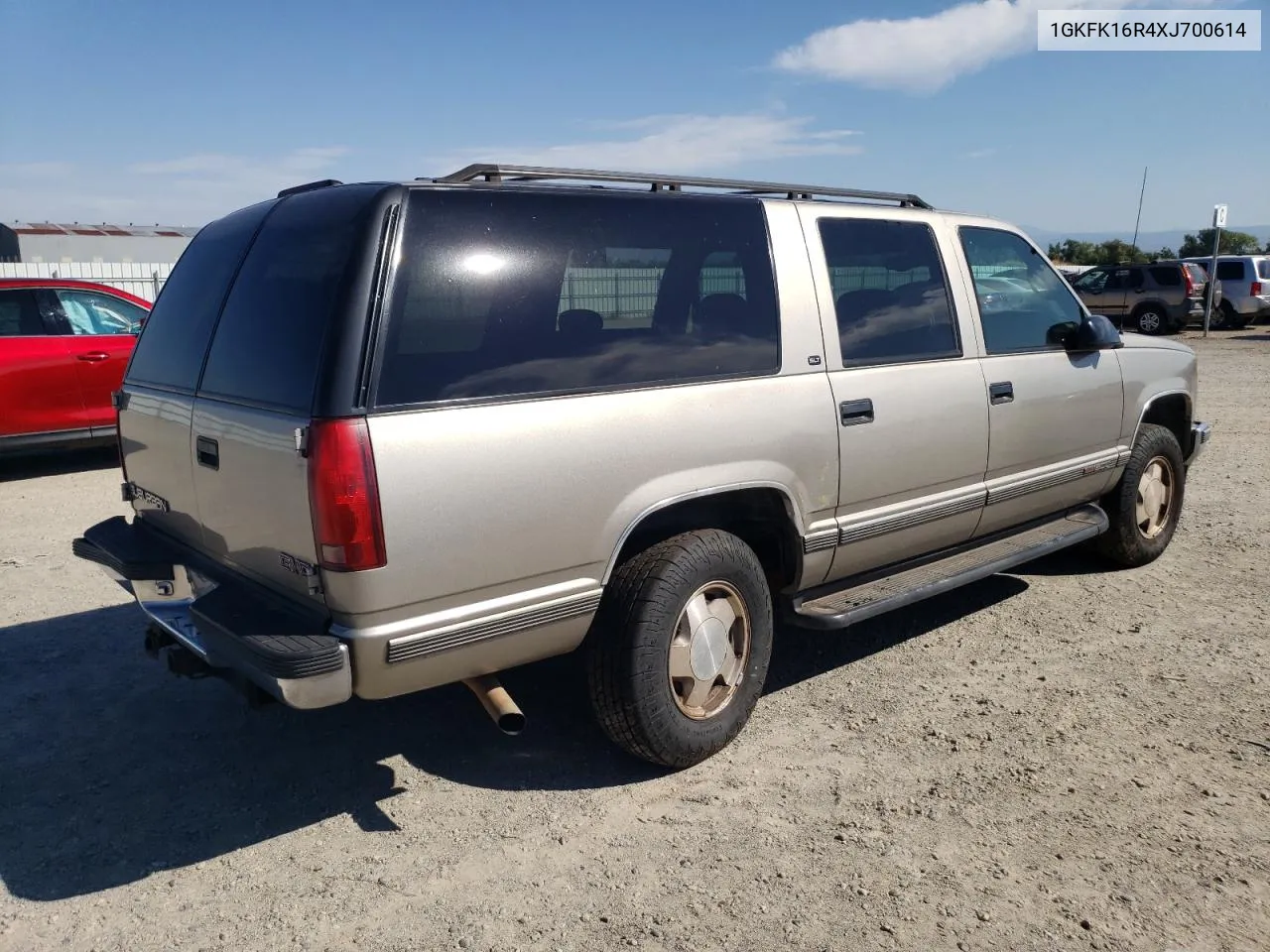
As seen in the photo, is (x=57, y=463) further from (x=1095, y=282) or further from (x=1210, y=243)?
(x=1210, y=243)

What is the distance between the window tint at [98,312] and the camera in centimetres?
890

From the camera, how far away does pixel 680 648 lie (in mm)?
3521

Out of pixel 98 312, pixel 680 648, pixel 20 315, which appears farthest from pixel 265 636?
pixel 98 312

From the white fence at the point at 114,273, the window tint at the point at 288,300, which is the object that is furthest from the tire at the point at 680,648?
the white fence at the point at 114,273

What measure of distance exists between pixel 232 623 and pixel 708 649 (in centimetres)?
156

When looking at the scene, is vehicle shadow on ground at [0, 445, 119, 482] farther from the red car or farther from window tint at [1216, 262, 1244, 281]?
window tint at [1216, 262, 1244, 281]

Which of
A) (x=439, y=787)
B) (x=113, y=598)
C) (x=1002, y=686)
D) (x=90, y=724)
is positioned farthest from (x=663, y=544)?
(x=113, y=598)

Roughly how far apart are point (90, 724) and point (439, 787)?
5.04 feet

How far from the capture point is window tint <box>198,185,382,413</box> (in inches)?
117

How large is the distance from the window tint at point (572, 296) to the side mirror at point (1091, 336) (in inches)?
80.7

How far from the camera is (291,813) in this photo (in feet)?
11.2

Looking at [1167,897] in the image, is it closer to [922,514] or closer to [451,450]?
[922,514]

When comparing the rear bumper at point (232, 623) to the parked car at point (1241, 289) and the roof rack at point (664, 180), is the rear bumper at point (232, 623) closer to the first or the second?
the roof rack at point (664, 180)

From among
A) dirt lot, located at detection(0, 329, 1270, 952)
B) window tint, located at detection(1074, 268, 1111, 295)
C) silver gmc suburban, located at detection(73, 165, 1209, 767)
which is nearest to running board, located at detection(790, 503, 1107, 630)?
silver gmc suburban, located at detection(73, 165, 1209, 767)
